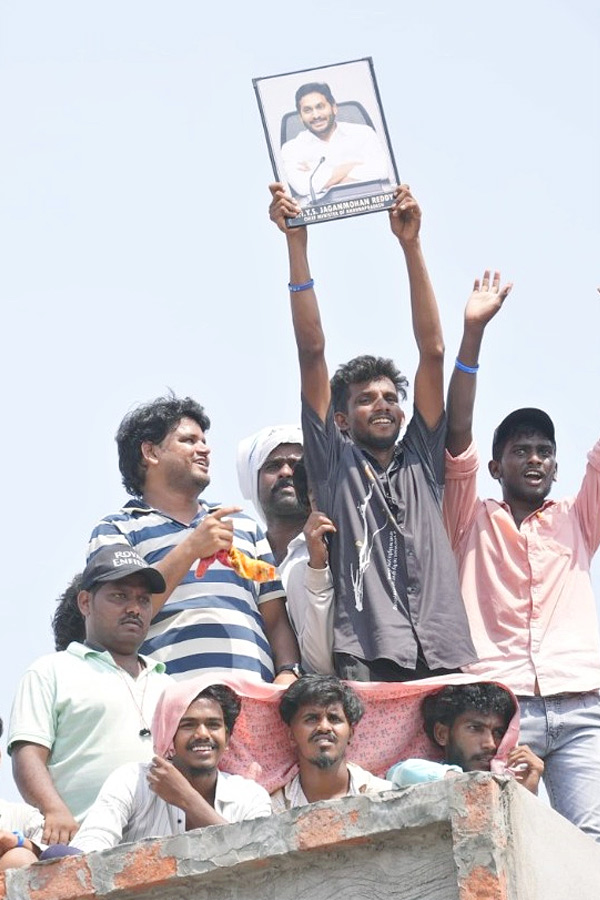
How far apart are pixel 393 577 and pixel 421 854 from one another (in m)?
2.16

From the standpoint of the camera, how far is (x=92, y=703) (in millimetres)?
6547

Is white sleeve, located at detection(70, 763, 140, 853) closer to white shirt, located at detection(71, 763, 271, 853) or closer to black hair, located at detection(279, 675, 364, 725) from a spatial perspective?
white shirt, located at detection(71, 763, 271, 853)

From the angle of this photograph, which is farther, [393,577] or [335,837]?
[393,577]

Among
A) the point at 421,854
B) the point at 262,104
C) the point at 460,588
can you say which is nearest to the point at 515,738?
the point at 460,588

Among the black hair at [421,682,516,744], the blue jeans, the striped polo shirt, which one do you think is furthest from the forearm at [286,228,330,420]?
the blue jeans

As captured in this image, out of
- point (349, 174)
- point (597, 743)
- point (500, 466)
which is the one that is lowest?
point (597, 743)

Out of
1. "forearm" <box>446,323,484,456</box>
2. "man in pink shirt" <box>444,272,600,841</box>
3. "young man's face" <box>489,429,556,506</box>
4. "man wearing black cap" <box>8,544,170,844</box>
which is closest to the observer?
"man wearing black cap" <box>8,544,170,844</box>

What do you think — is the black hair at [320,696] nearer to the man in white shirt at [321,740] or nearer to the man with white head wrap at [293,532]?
the man in white shirt at [321,740]

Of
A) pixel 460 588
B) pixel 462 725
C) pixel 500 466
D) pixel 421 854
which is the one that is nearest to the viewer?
pixel 421 854

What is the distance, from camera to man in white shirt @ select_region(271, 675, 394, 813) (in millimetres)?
6414

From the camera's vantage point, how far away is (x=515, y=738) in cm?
668

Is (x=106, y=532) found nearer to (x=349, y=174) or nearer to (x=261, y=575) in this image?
(x=261, y=575)

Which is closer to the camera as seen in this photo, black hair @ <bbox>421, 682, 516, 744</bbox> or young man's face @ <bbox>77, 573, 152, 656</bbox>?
black hair @ <bbox>421, 682, 516, 744</bbox>

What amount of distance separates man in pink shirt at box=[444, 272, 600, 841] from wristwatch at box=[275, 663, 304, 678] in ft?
2.43
